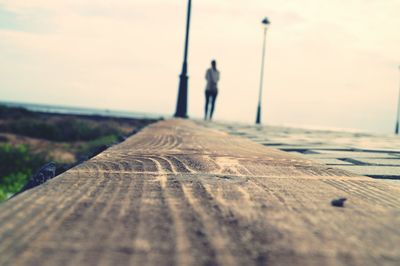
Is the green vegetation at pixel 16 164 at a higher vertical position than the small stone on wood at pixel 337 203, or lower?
lower

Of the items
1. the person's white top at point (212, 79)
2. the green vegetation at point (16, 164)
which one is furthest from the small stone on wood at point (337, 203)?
the person's white top at point (212, 79)

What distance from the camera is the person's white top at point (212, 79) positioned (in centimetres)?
1333

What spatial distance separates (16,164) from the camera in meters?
9.12

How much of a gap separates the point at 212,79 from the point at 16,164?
255 inches

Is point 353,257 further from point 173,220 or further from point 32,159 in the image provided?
point 32,159

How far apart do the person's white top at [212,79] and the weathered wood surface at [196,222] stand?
12.3 m

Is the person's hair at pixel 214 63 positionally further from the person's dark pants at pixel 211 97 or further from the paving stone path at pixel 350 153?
the paving stone path at pixel 350 153

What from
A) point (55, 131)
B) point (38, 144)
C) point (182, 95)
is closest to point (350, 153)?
point (38, 144)

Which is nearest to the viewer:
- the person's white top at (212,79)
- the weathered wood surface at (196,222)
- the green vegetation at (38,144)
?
the weathered wood surface at (196,222)

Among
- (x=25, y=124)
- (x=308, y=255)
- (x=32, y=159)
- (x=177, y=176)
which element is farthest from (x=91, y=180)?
(x=25, y=124)

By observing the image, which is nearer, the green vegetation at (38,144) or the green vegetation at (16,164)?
the green vegetation at (16,164)

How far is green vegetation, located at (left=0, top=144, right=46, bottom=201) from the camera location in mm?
8339

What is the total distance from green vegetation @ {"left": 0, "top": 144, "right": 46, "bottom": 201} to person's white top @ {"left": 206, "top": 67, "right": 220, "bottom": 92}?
5.78 m

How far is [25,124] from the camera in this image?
44.6ft
